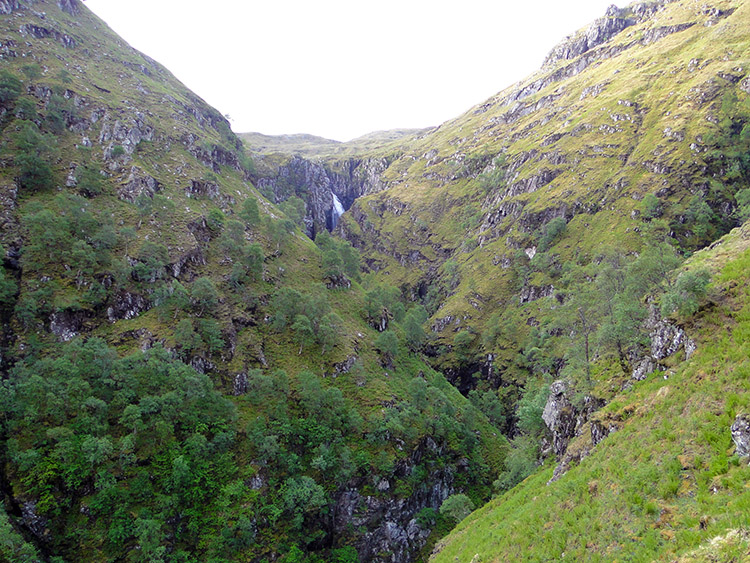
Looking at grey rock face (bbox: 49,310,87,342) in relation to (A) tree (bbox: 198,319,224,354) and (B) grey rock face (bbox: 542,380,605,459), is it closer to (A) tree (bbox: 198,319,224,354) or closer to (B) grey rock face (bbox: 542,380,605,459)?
(A) tree (bbox: 198,319,224,354)

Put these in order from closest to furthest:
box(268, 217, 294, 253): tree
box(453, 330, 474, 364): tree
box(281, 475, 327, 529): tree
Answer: box(281, 475, 327, 529): tree, box(268, 217, 294, 253): tree, box(453, 330, 474, 364): tree

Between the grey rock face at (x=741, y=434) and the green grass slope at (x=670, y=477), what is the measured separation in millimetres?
422

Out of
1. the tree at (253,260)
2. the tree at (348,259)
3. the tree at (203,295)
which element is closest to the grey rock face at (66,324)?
the tree at (203,295)

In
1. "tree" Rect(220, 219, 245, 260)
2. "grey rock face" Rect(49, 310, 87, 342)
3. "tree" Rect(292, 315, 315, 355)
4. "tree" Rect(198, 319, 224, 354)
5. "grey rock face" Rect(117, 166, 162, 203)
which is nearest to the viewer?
"grey rock face" Rect(49, 310, 87, 342)

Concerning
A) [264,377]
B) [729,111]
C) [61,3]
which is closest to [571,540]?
[264,377]

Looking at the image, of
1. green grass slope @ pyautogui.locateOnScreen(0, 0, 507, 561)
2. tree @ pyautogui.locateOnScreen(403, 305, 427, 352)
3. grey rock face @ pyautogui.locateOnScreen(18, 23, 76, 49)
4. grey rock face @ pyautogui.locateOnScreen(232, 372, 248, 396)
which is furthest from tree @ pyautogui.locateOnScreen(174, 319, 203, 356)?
grey rock face @ pyautogui.locateOnScreen(18, 23, 76, 49)

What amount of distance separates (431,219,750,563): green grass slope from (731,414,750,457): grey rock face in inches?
16.6

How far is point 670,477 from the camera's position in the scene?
1808cm

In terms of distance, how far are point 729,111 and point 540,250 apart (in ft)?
231

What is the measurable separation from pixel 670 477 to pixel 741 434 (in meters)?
3.97

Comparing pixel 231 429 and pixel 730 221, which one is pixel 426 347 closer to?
pixel 231 429

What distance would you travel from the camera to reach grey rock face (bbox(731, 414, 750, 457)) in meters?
16.3

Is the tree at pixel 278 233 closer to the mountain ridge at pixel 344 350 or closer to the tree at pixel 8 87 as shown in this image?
the mountain ridge at pixel 344 350

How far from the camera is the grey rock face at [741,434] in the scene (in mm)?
16297
